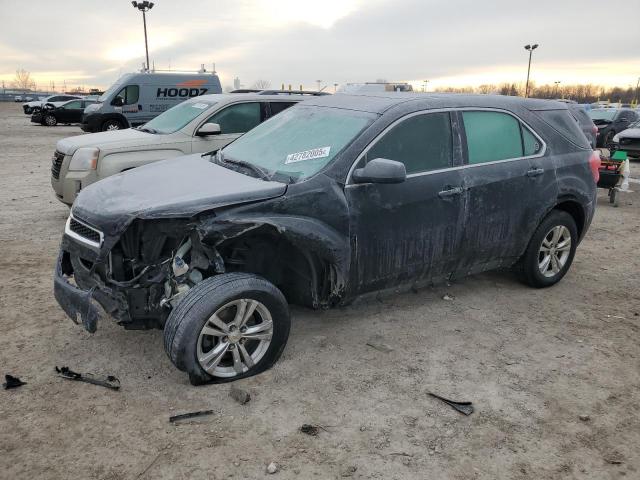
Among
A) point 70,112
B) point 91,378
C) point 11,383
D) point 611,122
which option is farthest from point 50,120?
point 91,378

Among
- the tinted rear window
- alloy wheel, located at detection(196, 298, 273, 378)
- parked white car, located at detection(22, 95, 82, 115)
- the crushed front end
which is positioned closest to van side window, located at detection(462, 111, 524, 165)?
the tinted rear window

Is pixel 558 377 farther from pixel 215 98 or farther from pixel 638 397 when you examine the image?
pixel 215 98

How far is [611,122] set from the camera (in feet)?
63.5

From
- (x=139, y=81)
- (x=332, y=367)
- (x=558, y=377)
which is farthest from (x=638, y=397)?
(x=139, y=81)

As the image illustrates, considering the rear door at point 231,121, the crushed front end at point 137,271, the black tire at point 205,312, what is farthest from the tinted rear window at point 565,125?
the rear door at point 231,121

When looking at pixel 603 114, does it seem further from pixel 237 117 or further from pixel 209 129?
pixel 209 129

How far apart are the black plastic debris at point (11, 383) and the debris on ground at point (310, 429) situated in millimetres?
1824

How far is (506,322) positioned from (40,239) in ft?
17.7

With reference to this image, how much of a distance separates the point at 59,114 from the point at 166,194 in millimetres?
27590

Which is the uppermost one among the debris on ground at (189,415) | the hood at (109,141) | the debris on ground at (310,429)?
the hood at (109,141)

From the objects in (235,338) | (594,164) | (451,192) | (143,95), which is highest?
(143,95)

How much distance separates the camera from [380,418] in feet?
10.3

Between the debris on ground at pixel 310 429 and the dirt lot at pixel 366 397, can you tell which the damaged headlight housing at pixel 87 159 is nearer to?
the dirt lot at pixel 366 397

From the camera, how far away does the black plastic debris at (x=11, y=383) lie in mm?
3365
